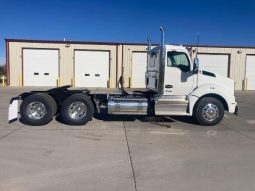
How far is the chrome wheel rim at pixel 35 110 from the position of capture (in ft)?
32.6

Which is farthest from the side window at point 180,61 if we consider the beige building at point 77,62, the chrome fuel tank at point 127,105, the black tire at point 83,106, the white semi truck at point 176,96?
the beige building at point 77,62

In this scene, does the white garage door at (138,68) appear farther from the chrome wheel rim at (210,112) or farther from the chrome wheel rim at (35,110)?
the chrome wheel rim at (35,110)

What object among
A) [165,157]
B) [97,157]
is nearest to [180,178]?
[165,157]

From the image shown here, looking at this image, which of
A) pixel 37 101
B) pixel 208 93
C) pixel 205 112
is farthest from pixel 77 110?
pixel 208 93

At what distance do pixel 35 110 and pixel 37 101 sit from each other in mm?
320

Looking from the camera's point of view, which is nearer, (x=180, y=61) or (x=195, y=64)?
(x=195, y=64)

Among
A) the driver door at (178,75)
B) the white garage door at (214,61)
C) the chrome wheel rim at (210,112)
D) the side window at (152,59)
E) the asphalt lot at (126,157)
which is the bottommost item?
the asphalt lot at (126,157)

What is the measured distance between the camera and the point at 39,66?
90.8 feet

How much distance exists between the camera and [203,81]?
10.5 metres

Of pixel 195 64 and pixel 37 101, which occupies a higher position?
pixel 195 64

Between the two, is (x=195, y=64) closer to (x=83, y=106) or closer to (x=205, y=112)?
(x=205, y=112)

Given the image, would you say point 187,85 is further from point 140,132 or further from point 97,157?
point 97,157

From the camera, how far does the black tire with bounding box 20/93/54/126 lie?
32.3 feet

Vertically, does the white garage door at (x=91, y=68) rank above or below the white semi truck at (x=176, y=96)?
above
